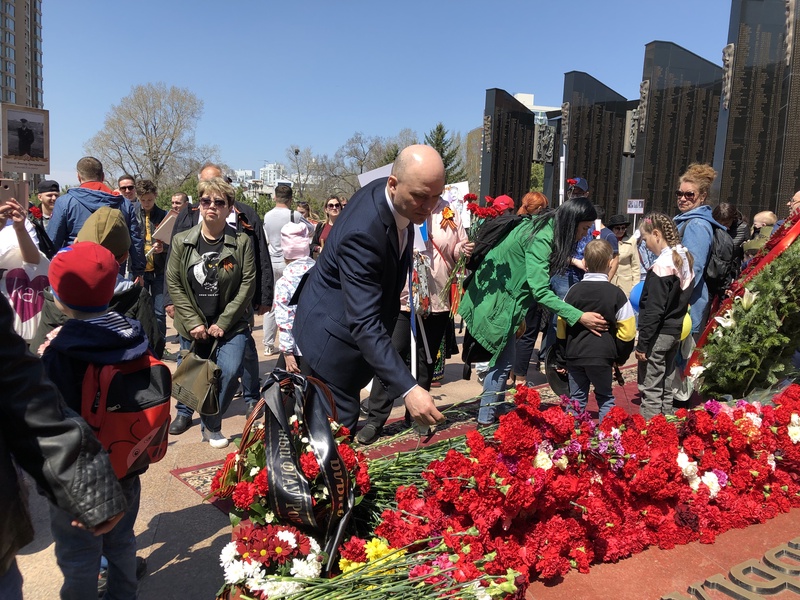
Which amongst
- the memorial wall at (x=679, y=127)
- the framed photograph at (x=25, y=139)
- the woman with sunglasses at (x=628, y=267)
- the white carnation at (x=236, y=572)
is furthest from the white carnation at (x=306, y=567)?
the memorial wall at (x=679, y=127)

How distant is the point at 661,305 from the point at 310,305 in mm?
2762

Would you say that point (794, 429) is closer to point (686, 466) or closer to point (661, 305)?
point (686, 466)

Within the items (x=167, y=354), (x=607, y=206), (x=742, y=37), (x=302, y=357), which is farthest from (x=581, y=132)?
(x=302, y=357)

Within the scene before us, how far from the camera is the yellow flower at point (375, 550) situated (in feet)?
6.94

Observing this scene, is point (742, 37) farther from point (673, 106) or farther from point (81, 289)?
point (81, 289)

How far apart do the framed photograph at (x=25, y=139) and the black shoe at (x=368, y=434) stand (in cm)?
378

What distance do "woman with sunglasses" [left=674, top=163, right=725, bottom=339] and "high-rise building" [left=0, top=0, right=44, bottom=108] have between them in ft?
285

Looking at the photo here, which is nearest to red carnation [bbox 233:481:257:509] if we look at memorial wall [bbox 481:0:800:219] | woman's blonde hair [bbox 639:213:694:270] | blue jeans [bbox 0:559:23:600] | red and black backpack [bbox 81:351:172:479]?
red and black backpack [bbox 81:351:172:479]

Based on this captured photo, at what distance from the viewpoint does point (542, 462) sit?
7.79 feet

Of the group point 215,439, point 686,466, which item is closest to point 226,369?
point 215,439

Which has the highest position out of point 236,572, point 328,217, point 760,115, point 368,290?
point 760,115

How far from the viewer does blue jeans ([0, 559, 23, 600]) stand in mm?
1405

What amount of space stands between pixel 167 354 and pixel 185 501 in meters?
3.63

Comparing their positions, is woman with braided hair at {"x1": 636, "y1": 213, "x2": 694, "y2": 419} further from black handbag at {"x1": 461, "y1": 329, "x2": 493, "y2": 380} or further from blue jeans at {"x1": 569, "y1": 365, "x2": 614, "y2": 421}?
black handbag at {"x1": 461, "y1": 329, "x2": 493, "y2": 380}
